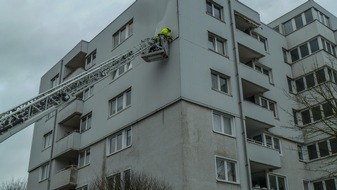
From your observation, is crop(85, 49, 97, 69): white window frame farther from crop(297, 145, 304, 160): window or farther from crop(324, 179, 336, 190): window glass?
crop(324, 179, 336, 190): window glass

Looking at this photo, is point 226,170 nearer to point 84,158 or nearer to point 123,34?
point 84,158

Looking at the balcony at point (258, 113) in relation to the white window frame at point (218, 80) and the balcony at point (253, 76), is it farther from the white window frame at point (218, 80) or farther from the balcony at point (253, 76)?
the balcony at point (253, 76)

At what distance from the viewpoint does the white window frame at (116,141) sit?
26.2m

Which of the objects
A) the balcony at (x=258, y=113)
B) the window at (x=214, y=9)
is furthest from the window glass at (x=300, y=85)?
the window at (x=214, y=9)

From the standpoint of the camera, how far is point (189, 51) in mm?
24266

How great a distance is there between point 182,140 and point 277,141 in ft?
32.9

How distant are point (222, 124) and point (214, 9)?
28.9 feet

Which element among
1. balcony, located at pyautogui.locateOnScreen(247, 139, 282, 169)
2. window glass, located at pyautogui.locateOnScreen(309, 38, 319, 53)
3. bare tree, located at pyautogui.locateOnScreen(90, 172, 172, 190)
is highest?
window glass, located at pyautogui.locateOnScreen(309, 38, 319, 53)

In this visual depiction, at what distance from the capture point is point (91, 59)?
34.9 meters

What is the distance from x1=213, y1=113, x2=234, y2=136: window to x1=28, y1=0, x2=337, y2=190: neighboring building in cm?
7

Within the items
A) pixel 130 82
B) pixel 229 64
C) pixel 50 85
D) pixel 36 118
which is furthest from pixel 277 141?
pixel 50 85

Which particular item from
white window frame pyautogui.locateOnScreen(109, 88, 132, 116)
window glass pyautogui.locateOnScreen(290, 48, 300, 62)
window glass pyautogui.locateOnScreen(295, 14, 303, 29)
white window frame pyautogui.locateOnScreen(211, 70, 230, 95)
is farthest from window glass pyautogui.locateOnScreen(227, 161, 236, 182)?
window glass pyautogui.locateOnScreen(295, 14, 303, 29)

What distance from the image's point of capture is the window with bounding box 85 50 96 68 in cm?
3446

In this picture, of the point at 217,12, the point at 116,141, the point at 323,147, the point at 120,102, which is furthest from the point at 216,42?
the point at 323,147
